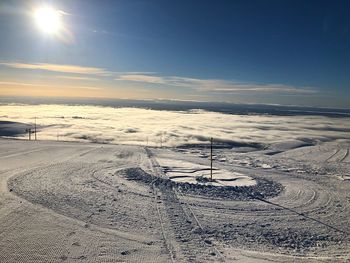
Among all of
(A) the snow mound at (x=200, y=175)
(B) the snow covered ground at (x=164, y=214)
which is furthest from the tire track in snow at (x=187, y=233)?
(A) the snow mound at (x=200, y=175)

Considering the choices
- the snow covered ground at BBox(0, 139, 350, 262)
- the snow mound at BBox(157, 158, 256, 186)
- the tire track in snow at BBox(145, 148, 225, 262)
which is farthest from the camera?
the snow mound at BBox(157, 158, 256, 186)

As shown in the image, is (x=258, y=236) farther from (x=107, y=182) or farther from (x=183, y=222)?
(x=107, y=182)

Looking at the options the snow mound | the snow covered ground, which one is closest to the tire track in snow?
the snow covered ground

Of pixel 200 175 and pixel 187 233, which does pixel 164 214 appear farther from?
pixel 200 175

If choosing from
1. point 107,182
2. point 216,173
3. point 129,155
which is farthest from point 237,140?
point 107,182

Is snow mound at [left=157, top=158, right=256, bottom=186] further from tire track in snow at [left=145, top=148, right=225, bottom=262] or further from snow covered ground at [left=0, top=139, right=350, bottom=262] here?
tire track in snow at [left=145, top=148, right=225, bottom=262]

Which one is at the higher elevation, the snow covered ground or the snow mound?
the snow mound

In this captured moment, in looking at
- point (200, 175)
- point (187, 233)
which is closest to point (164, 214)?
point (187, 233)

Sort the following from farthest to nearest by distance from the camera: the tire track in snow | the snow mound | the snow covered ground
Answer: the snow mound → the snow covered ground → the tire track in snow
